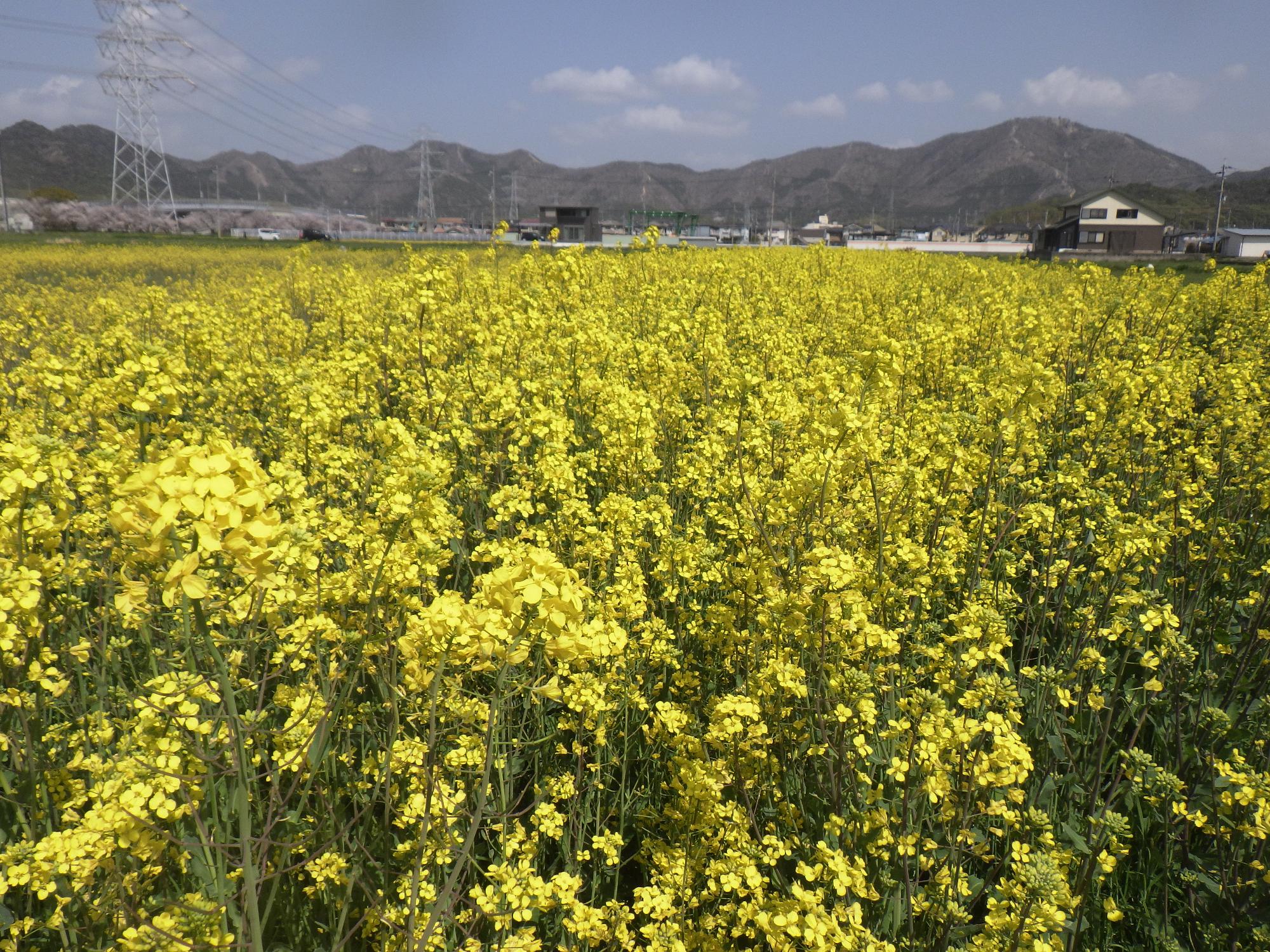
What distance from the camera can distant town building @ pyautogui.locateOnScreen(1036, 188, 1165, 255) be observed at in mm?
51594

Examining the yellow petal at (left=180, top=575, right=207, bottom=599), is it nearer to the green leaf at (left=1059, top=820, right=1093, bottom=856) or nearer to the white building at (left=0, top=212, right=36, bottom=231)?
the green leaf at (left=1059, top=820, right=1093, bottom=856)

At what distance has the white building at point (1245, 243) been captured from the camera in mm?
48719

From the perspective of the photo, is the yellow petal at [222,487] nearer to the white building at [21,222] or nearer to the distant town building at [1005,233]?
the white building at [21,222]

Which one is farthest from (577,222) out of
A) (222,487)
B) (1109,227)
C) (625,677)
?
(222,487)

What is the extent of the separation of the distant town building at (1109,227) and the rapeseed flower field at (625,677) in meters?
55.7

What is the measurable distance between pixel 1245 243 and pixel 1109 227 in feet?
27.6

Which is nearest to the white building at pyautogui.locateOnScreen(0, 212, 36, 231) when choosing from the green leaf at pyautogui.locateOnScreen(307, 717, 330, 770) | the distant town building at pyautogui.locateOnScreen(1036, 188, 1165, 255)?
the green leaf at pyautogui.locateOnScreen(307, 717, 330, 770)

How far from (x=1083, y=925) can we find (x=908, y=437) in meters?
2.42

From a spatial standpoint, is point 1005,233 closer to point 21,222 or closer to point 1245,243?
point 1245,243

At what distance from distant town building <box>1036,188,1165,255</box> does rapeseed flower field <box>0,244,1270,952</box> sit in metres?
55.7

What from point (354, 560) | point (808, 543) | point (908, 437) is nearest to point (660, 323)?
point (908, 437)

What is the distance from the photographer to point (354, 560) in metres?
2.84

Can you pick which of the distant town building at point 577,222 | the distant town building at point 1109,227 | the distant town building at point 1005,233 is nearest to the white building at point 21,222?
the distant town building at point 577,222

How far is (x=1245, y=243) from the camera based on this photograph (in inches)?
1955
